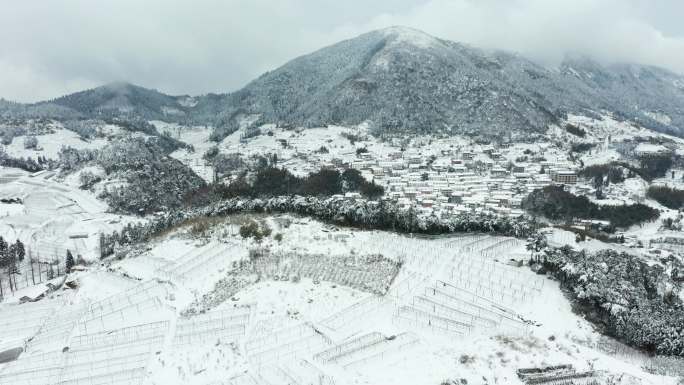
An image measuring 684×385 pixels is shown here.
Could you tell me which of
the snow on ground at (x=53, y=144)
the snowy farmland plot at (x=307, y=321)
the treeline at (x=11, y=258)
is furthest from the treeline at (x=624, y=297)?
the snow on ground at (x=53, y=144)

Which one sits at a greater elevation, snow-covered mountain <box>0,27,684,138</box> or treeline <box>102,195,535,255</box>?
snow-covered mountain <box>0,27,684,138</box>

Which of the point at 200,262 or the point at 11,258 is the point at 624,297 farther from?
the point at 11,258

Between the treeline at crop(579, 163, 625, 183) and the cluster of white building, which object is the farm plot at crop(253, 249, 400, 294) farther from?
the treeline at crop(579, 163, 625, 183)

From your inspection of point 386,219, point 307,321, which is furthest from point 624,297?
point 386,219

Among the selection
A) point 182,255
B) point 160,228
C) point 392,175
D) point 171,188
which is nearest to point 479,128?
point 392,175

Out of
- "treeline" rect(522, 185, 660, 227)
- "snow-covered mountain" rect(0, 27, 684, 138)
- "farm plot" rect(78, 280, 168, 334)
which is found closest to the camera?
"farm plot" rect(78, 280, 168, 334)

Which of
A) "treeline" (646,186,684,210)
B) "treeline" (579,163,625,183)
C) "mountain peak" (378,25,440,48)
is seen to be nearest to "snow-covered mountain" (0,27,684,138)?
"mountain peak" (378,25,440,48)
